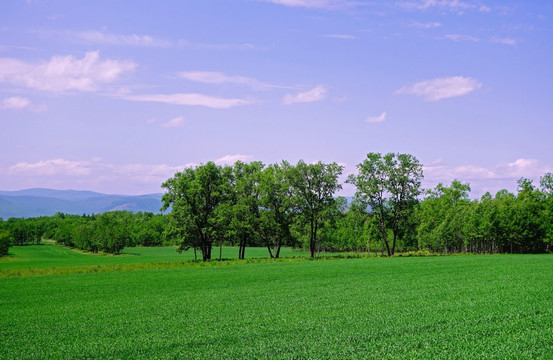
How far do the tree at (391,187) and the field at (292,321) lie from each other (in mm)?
41077

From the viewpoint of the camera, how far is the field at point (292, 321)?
1339 cm

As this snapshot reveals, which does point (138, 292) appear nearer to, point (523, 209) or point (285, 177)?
point (285, 177)

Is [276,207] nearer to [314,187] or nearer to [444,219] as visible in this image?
[314,187]

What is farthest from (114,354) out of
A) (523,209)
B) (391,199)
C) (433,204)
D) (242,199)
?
(433,204)

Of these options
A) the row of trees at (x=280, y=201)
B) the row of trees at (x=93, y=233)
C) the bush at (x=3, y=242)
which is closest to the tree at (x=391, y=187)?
the row of trees at (x=280, y=201)

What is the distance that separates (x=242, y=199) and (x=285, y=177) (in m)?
7.79

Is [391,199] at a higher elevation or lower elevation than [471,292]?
higher

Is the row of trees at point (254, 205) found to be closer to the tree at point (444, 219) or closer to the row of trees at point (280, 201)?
the row of trees at point (280, 201)

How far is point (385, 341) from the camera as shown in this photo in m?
13.9

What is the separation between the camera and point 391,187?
72.0 m

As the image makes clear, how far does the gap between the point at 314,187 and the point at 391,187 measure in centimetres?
1256

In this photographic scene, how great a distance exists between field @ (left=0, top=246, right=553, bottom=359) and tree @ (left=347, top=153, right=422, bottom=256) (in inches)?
1617

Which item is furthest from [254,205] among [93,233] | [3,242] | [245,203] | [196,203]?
[93,233]

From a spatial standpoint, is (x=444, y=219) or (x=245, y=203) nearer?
(x=245, y=203)
